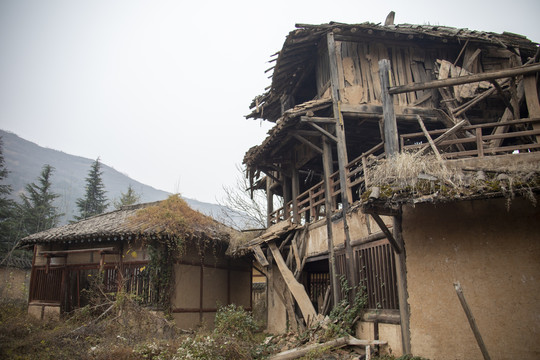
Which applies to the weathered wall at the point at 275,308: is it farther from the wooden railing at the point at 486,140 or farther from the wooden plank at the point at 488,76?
the wooden plank at the point at 488,76

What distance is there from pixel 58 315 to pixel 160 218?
494cm

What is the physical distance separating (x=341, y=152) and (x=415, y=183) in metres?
4.20

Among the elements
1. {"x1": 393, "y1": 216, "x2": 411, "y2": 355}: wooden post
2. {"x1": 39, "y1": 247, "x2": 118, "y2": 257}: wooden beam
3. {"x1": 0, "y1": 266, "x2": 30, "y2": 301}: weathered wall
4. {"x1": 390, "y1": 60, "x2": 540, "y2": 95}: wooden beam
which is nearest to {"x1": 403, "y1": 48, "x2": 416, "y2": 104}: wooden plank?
{"x1": 390, "y1": 60, "x2": 540, "y2": 95}: wooden beam

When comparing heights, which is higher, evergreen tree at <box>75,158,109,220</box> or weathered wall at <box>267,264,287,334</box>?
evergreen tree at <box>75,158,109,220</box>

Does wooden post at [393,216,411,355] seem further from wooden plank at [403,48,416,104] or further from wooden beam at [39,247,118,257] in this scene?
wooden beam at [39,247,118,257]

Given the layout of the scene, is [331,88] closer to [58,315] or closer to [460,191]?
[460,191]

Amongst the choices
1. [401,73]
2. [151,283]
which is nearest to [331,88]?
[401,73]

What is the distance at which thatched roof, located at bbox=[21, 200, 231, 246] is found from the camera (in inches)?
540

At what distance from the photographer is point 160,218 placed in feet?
48.1

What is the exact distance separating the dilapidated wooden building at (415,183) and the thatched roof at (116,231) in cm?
272

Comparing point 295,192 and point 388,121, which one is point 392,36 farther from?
point 295,192

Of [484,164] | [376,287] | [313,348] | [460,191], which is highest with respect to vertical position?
[484,164]

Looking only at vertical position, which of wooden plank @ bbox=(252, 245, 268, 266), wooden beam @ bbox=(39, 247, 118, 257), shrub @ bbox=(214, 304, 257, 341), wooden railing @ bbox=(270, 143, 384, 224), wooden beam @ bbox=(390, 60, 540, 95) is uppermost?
wooden beam @ bbox=(390, 60, 540, 95)

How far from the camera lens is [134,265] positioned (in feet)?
46.4
